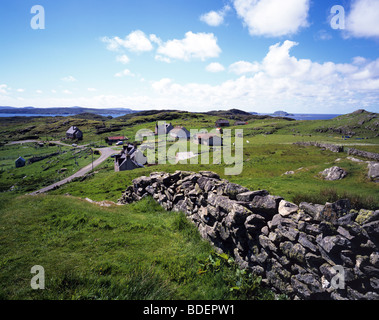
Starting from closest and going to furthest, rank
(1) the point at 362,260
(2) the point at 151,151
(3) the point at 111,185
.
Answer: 1. (1) the point at 362,260
2. (3) the point at 111,185
3. (2) the point at 151,151

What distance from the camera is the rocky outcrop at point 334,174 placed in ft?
71.8

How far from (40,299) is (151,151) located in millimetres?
81935

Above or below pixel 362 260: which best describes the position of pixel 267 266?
below

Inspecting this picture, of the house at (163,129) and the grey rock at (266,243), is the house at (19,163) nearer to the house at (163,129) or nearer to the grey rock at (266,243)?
the house at (163,129)

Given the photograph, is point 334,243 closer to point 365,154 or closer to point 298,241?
point 298,241

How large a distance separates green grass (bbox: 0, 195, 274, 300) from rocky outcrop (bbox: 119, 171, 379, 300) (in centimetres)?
97

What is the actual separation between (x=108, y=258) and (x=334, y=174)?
26364mm

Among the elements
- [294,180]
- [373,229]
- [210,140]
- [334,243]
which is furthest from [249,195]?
[210,140]

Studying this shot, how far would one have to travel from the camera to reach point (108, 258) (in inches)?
333

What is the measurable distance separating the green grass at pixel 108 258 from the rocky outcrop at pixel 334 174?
2052 cm

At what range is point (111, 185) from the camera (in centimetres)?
4309

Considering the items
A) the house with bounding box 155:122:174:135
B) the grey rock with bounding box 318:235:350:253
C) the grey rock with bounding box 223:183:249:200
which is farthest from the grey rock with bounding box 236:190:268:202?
the house with bounding box 155:122:174:135
